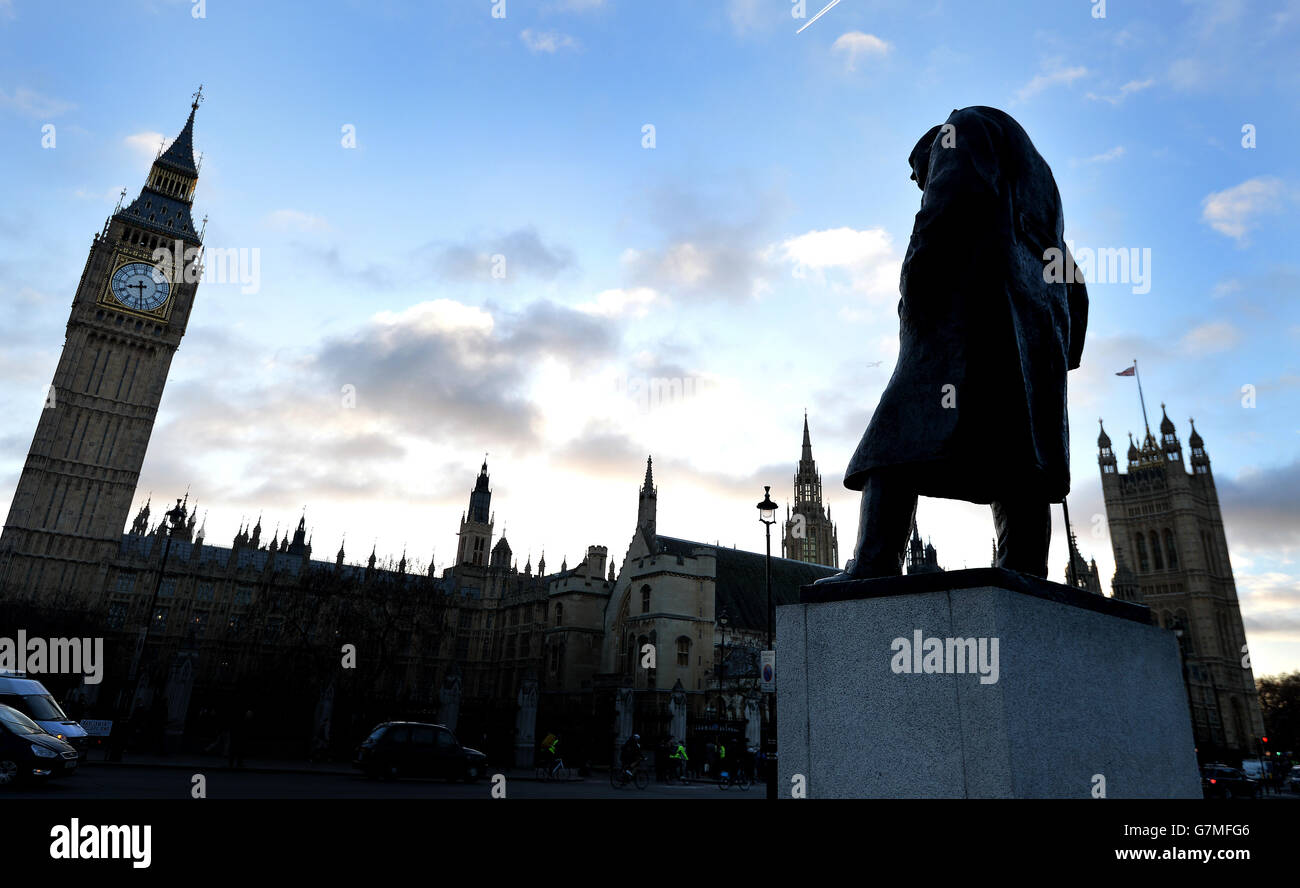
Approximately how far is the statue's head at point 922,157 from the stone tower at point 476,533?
4369 inches

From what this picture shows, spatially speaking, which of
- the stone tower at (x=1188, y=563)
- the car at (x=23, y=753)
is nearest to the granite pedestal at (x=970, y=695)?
the car at (x=23, y=753)

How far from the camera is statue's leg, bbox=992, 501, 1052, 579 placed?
5.02 meters

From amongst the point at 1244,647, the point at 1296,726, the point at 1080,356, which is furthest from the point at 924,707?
the point at 1244,647

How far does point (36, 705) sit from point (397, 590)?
Result: 23853 millimetres

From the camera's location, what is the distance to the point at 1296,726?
8131 cm

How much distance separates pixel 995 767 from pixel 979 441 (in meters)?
1.98

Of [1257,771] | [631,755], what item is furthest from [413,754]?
[1257,771]

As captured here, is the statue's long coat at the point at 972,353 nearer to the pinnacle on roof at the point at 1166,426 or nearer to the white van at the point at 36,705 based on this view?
the white van at the point at 36,705

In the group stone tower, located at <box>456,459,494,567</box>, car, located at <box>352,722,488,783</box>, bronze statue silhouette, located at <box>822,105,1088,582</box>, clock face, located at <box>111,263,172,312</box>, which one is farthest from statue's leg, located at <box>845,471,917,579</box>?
stone tower, located at <box>456,459,494,567</box>

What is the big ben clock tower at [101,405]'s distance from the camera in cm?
6800

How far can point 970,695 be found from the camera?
3.84m

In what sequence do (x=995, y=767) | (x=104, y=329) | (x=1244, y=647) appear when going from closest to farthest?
1. (x=995, y=767)
2. (x=104, y=329)
3. (x=1244, y=647)

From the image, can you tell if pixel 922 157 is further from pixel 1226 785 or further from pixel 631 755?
pixel 1226 785
